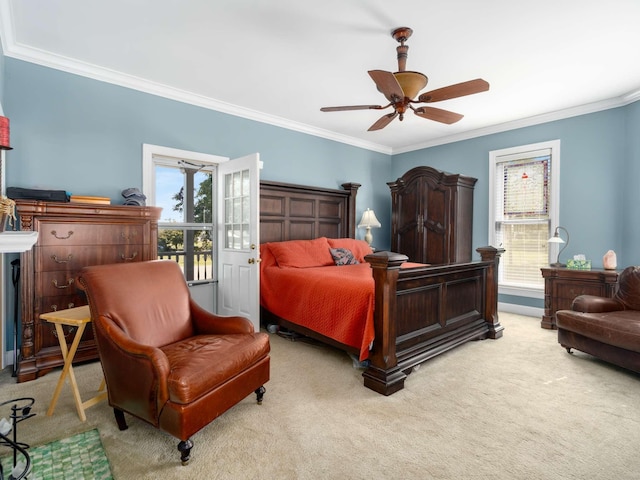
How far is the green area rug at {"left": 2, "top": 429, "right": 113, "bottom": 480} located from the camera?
5.19 ft

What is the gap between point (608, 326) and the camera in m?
2.75

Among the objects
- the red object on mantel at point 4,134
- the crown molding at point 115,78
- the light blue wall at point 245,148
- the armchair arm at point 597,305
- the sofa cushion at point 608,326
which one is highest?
the crown molding at point 115,78

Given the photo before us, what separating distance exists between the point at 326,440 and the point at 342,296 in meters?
1.15

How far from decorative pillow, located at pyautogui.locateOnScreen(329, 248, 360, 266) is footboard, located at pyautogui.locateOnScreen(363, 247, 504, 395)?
58.3 inches

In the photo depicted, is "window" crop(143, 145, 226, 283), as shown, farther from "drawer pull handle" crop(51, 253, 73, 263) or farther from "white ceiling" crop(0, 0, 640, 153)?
"drawer pull handle" crop(51, 253, 73, 263)

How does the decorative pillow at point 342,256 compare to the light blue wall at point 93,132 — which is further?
the decorative pillow at point 342,256

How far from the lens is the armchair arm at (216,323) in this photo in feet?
7.41

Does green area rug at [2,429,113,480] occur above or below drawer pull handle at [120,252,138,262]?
below

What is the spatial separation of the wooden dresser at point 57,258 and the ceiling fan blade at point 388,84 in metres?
2.31

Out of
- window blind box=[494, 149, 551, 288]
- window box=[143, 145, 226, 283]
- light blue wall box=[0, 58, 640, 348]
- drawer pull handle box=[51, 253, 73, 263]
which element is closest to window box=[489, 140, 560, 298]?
window blind box=[494, 149, 551, 288]

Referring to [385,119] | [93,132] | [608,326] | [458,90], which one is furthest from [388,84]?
[93,132]

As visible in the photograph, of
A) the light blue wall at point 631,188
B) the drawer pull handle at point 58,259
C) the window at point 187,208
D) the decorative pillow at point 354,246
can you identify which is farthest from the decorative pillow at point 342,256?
the light blue wall at point 631,188

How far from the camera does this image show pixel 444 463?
1.67 metres

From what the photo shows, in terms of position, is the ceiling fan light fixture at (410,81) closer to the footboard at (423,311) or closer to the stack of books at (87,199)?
the footboard at (423,311)
